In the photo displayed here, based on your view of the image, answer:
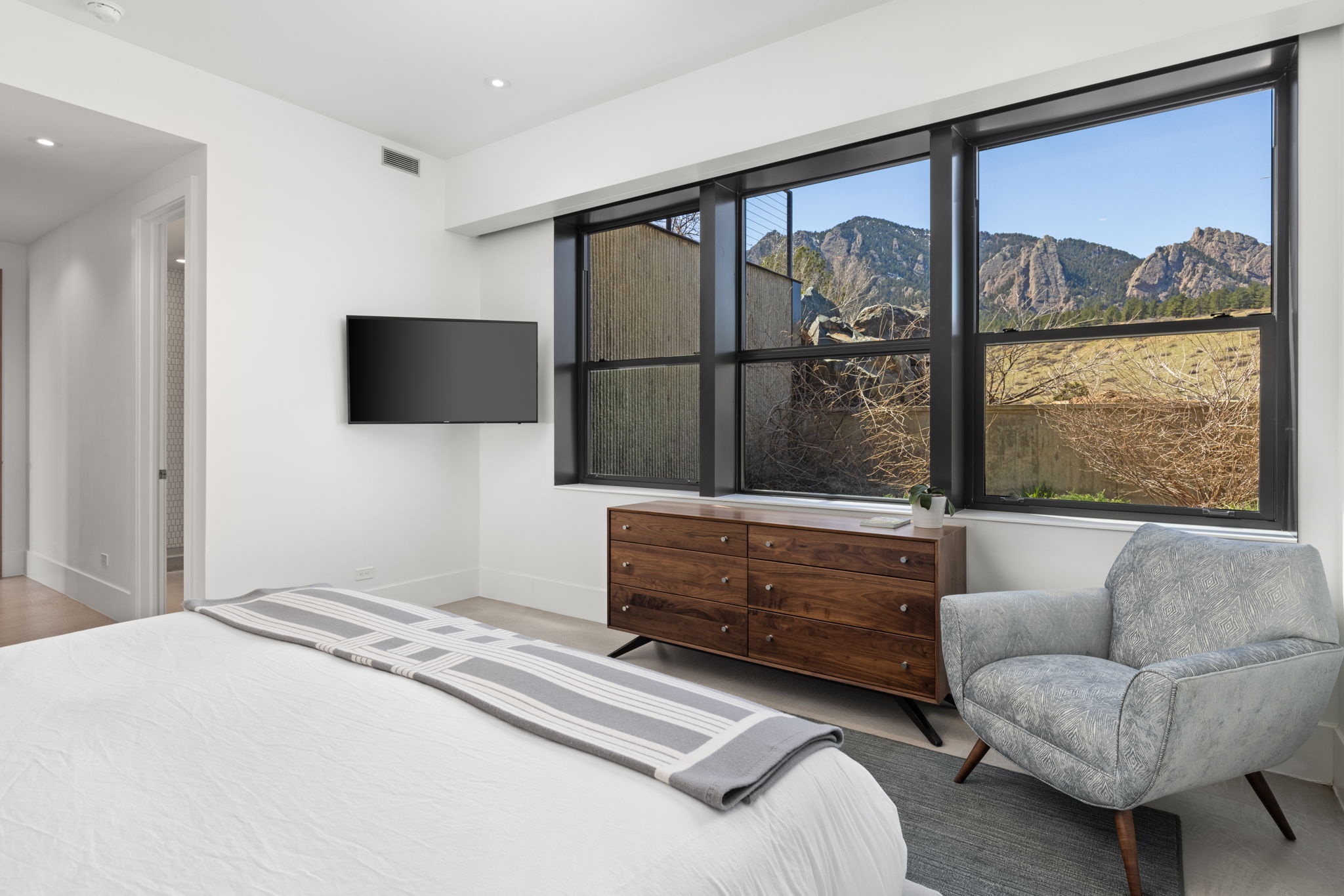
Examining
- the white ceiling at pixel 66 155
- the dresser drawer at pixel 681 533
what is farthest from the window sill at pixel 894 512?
the white ceiling at pixel 66 155

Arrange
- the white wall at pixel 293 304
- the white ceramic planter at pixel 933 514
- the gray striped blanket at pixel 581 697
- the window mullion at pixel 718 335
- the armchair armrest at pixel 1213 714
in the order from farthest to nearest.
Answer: the window mullion at pixel 718 335
the white wall at pixel 293 304
the white ceramic planter at pixel 933 514
the armchair armrest at pixel 1213 714
the gray striped blanket at pixel 581 697

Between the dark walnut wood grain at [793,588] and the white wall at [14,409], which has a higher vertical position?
the white wall at [14,409]

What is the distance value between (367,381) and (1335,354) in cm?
421

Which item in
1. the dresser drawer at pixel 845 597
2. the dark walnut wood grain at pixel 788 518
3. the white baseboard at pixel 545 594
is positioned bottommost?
the white baseboard at pixel 545 594

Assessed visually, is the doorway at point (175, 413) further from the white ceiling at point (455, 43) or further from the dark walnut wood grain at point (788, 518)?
the dark walnut wood grain at point (788, 518)

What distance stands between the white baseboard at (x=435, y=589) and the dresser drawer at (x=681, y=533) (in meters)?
1.59

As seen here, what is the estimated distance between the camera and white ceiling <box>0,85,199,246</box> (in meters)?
3.15

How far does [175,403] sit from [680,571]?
504 centimetres

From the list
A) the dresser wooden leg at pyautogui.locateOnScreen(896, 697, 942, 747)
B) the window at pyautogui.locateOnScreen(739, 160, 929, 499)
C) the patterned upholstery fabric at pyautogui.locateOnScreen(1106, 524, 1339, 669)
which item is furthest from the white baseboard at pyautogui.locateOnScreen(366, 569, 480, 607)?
the patterned upholstery fabric at pyautogui.locateOnScreen(1106, 524, 1339, 669)

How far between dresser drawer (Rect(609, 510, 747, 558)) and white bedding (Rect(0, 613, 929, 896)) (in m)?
1.78

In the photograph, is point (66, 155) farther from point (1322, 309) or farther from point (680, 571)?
point (1322, 309)

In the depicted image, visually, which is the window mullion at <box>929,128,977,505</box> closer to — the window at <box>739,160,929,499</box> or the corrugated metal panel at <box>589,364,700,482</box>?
the window at <box>739,160,929,499</box>

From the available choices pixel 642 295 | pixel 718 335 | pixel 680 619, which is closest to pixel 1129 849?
pixel 680 619

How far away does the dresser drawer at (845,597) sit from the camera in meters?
2.61
